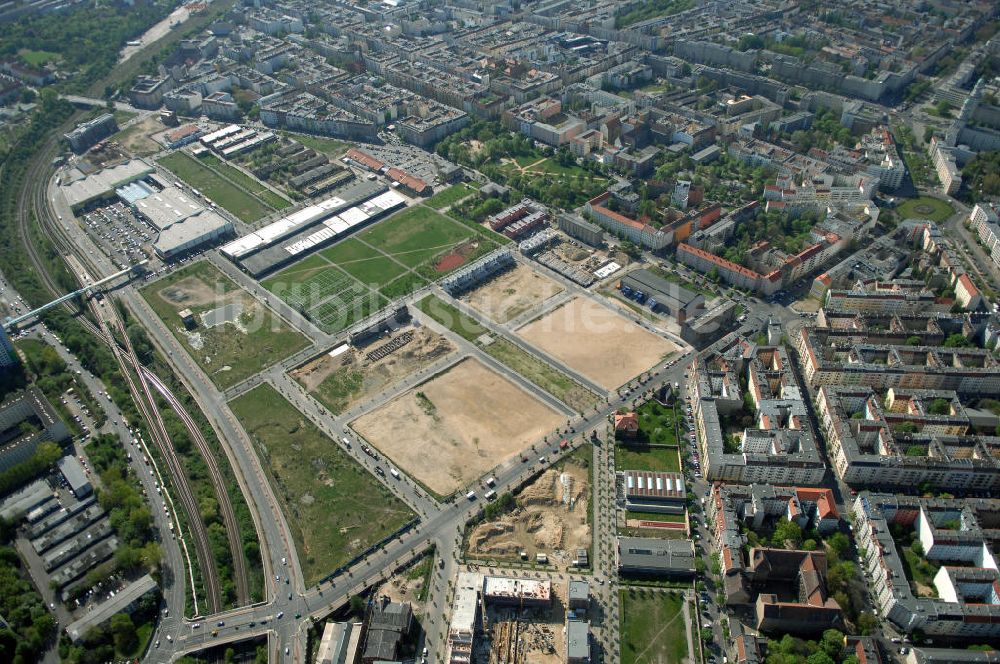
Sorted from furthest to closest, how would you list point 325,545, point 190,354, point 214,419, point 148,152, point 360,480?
1. point 148,152
2. point 190,354
3. point 214,419
4. point 360,480
5. point 325,545

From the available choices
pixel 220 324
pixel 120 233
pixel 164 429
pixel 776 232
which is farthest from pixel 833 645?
pixel 120 233

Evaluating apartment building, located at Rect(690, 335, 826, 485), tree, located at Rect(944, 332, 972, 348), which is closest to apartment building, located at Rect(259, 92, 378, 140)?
apartment building, located at Rect(690, 335, 826, 485)

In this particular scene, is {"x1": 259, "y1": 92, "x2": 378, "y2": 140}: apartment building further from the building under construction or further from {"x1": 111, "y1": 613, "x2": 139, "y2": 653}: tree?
{"x1": 111, "y1": 613, "x2": 139, "y2": 653}: tree

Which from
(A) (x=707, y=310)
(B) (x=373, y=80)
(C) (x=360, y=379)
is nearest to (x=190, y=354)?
(C) (x=360, y=379)

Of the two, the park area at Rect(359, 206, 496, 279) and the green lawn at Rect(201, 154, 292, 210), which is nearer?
the park area at Rect(359, 206, 496, 279)

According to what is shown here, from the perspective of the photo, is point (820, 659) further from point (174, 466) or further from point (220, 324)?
point (220, 324)

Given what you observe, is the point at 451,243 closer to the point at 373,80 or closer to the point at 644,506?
the point at 644,506
